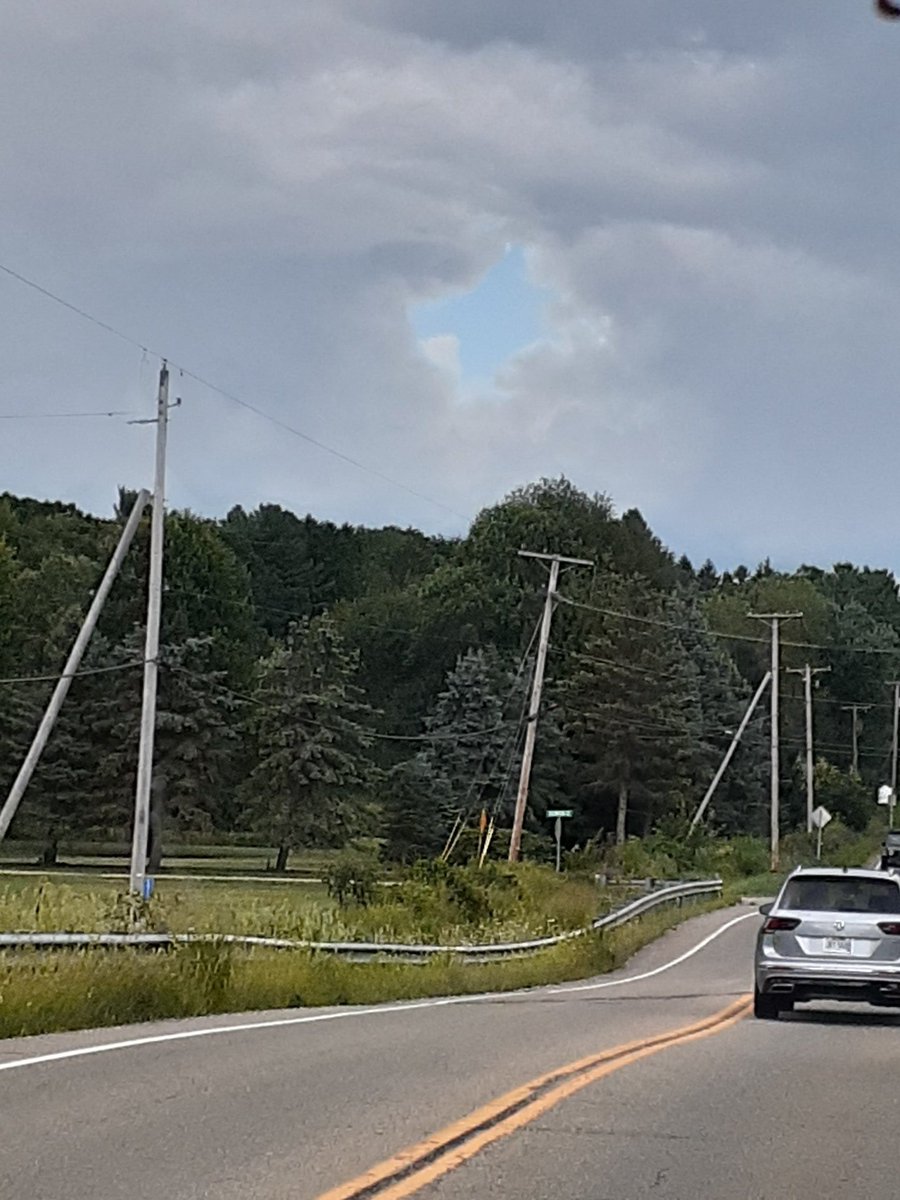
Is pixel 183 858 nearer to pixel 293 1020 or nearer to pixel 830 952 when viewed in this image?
pixel 830 952

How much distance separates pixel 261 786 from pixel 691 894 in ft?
96.2

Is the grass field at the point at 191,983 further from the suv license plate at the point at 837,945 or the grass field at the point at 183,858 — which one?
the grass field at the point at 183,858

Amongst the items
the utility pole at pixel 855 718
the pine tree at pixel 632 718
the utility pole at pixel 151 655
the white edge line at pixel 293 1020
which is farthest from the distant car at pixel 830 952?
the utility pole at pixel 855 718

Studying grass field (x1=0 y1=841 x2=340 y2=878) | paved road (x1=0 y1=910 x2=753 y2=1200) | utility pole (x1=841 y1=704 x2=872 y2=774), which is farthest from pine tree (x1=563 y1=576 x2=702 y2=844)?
paved road (x1=0 y1=910 x2=753 y2=1200)

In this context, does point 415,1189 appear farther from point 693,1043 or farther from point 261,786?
point 261,786

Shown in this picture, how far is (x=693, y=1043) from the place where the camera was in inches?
653

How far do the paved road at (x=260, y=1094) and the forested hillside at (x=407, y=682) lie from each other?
37069mm

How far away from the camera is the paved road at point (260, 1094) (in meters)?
8.75

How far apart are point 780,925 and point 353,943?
7876 millimetres

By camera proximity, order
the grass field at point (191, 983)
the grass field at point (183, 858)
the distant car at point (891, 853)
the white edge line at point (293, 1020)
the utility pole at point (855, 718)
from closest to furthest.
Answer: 1. the white edge line at point (293, 1020)
2. the grass field at point (191, 983)
3. the distant car at point (891, 853)
4. the grass field at point (183, 858)
5. the utility pole at point (855, 718)

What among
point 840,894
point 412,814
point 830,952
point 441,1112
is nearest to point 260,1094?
point 441,1112

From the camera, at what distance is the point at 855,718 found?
12838 centimetres

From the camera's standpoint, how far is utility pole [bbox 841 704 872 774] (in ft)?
420

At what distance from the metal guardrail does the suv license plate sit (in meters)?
6.62
